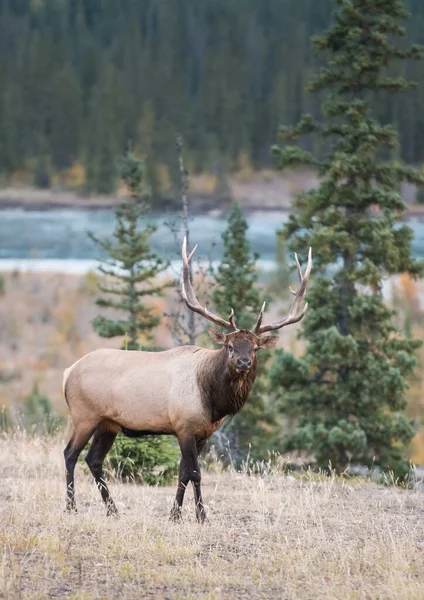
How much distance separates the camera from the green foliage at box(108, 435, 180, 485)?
12.4 m

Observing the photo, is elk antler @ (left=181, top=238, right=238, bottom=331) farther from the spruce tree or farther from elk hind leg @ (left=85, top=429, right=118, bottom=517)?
the spruce tree

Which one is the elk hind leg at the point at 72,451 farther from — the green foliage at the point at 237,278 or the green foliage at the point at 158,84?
the green foliage at the point at 158,84

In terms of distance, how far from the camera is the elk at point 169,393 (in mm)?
9609

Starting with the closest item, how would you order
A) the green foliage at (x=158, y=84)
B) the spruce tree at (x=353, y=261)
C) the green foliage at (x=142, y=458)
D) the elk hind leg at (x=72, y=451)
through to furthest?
the elk hind leg at (x=72, y=451), the green foliage at (x=142, y=458), the spruce tree at (x=353, y=261), the green foliage at (x=158, y=84)

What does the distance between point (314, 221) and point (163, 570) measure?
11042mm

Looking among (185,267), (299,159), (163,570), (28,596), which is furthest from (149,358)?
(299,159)

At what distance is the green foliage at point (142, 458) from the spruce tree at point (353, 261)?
526 centimetres

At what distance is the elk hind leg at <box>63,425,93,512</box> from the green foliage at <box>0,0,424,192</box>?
39619 mm

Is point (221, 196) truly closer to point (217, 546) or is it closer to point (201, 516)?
point (201, 516)

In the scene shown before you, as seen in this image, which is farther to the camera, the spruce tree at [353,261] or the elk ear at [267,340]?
the spruce tree at [353,261]

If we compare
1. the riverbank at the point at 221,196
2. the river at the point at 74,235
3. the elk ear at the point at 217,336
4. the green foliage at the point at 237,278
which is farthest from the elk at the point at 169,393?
the riverbank at the point at 221,196

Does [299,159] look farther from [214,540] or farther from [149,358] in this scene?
[214,540]

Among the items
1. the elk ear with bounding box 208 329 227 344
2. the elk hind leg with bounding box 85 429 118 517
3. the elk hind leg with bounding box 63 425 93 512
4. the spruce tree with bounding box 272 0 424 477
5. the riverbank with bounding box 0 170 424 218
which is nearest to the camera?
the elk ear with bounding box 208 329 227 344

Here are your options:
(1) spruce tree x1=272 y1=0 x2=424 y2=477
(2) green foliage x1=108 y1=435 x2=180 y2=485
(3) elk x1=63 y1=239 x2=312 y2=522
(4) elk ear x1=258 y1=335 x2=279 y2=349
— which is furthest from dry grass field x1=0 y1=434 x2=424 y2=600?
(1) spruce tree x1=272 y1=0 x2=424 y2=477
